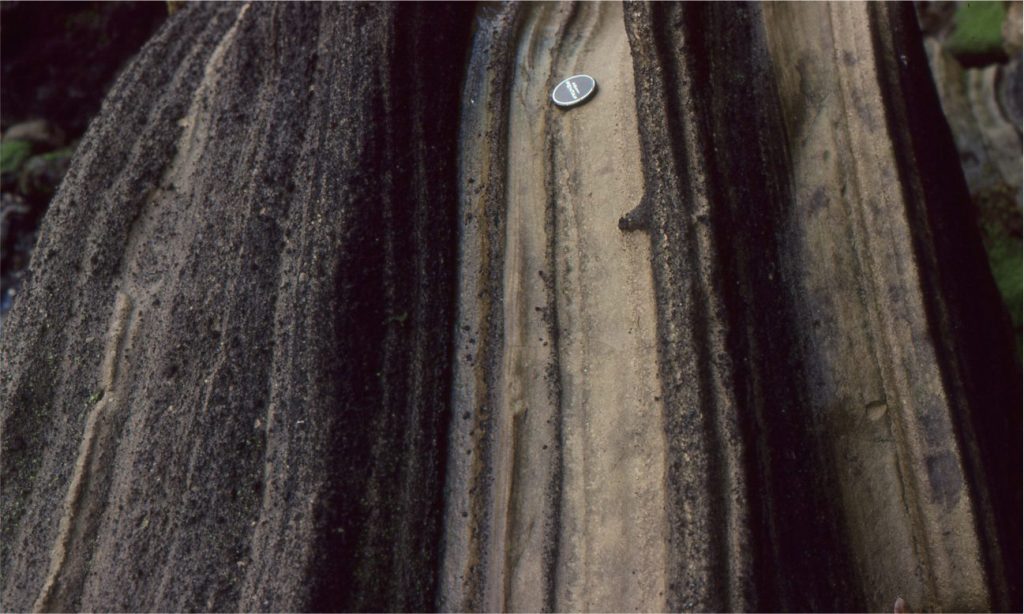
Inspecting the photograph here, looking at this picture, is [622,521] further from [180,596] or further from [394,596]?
[180,596]

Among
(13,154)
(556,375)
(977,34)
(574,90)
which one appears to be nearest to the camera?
(556,375)

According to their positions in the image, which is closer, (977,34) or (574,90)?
(574,90)

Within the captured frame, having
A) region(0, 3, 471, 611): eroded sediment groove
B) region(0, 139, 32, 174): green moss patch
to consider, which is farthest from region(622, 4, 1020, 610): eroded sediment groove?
region(0, 139, 32, 174): green moss patch

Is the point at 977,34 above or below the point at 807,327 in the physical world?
above

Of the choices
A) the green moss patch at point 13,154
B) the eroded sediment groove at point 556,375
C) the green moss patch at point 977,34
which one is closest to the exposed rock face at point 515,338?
the eroded sediment groove at point 556,375

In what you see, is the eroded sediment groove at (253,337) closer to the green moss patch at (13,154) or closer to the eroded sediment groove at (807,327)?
the eroded sediment groove at (807,327)

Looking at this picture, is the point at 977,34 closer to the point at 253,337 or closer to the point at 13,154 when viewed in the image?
the point at 253,337

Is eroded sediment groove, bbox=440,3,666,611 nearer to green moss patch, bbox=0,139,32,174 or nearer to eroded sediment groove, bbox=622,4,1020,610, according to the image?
eroded sediment groove, bbox=622,4,1020,610

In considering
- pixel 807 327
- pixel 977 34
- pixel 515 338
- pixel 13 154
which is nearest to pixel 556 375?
pixel 515 338
